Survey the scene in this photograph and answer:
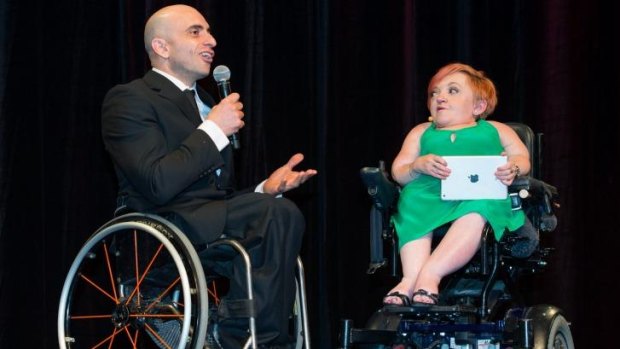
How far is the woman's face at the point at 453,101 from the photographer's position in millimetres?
3125

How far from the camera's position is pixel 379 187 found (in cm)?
292

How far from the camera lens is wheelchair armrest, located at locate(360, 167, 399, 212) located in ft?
9.51

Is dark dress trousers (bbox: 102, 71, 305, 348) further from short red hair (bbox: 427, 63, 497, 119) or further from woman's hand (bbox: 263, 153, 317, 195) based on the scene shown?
short red hair (bbox: 427, 63, 497, 119)

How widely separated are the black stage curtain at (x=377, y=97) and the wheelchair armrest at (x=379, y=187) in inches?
38.8

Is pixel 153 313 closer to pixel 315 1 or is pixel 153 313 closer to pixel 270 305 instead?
pixel 270 305

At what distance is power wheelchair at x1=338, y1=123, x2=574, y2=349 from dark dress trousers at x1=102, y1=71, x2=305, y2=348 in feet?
0.90

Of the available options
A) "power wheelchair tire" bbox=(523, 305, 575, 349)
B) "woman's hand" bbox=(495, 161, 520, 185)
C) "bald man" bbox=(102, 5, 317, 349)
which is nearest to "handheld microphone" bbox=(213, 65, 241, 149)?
"bald man" bbox=(102, 5, 317, 349)

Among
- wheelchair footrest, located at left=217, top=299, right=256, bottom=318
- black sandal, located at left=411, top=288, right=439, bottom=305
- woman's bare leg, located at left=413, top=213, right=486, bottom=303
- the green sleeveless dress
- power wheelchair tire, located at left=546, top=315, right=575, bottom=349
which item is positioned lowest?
power wheelchair tire, located at left=546, top=315, right=575, bottom=349

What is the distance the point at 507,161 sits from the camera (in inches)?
116

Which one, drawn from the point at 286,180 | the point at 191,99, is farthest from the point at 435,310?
the point at 191,99

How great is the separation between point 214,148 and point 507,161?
0.85 m

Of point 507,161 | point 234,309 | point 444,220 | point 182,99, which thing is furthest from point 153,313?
point 507,161

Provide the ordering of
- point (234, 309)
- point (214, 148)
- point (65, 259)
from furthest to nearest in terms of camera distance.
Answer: point (65, 259) < point (214, 148) < point (234, 309)

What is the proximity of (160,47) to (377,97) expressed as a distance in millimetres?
1297
